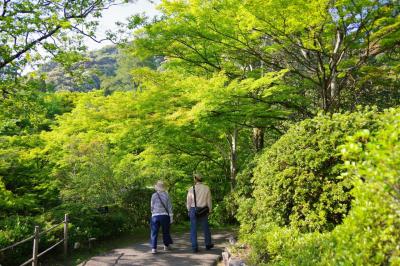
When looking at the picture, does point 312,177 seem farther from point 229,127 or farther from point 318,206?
point 229,127

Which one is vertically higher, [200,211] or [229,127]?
[229,127]

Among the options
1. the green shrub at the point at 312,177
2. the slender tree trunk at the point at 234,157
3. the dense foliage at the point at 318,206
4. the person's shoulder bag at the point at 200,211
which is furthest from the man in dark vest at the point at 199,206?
the slender tree trunk at the point at 234,157

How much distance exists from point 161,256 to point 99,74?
5791 mm

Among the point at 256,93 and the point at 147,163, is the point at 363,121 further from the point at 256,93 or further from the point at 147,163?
the point at 147,163

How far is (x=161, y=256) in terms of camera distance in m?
7.99

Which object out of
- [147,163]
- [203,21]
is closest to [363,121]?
[203,21]

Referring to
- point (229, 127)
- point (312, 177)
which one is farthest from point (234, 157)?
point (312, 177)

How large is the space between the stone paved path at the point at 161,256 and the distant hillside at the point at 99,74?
4168 millimetres

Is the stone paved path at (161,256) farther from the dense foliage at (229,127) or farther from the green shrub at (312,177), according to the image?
the green shrub at (312,177)

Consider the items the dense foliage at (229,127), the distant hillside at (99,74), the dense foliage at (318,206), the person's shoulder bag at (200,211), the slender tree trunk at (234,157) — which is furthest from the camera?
the slender tree trunk at (234,157)

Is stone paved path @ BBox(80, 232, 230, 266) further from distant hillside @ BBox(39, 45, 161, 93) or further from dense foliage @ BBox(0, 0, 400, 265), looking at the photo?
distant hillside @ BBox(39, 45, 161, 93)

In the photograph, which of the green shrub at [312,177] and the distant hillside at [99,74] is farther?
the distant hillside at [99,74]

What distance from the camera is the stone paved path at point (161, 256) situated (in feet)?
24.6

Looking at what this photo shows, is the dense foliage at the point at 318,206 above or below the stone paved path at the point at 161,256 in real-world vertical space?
above
